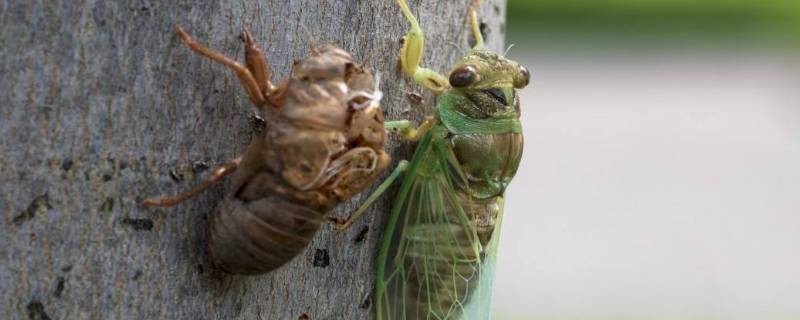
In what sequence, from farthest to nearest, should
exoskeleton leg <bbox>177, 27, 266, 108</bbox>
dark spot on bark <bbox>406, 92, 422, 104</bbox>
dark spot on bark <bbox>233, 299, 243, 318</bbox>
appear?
dark spot on bark <bbox>406, 92, 422, 104</bbox>
dark spot on bark <bbox>233, 299, 243, 318</bbox>
exoskeleton leg <bbox>177, 27, 266, 108</bbox>

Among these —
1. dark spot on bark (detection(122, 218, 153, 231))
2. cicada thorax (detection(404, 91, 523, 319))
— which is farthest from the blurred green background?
dark spot on bark (detection(122, 218, 153, 231))

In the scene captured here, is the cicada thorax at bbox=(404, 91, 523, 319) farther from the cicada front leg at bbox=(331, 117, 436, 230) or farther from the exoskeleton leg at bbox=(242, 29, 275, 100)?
the exoskeleton leg at bbox=(242, 29, 275, 100)

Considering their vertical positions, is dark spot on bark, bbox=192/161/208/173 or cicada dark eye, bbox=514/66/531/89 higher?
cicada dark eye, bbox=514/66/531/89

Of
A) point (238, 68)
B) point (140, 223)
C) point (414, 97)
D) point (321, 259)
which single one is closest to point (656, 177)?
point (414, 97)

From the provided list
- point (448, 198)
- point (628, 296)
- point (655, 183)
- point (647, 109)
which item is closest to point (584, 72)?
point (647, 109)

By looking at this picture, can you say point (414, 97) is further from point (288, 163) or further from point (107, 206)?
point (107, 206)

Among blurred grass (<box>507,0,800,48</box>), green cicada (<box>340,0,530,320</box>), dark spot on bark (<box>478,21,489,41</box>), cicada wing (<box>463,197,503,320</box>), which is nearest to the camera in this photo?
green cicada (<box>340,0,530,320</box>)
